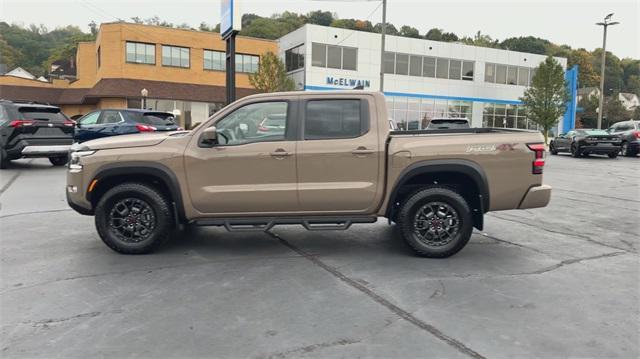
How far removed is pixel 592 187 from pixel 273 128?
1030 centimetres

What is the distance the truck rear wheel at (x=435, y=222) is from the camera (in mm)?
5543

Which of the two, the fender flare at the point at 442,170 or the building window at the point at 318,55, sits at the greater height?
the building window at the point at 318,55

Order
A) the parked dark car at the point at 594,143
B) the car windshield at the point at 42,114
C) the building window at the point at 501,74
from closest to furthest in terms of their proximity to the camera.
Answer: the car windshield at the point at 42,114 < the parked dark car at the point at 594,143 < the building window at the point at 501,74

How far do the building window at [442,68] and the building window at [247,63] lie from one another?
54.4ft

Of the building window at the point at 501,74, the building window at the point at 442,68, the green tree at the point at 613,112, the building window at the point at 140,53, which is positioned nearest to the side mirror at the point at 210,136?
the building window at the point at 140,53

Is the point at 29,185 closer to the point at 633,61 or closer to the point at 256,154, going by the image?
the point at 256,154

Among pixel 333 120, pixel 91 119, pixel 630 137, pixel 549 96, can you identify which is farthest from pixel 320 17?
pixel 333 120

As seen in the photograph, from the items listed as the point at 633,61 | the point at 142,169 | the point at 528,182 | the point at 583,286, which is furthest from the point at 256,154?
the point at 633,61

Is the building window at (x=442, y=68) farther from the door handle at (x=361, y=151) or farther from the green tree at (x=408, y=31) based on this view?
the green tree at (x=408, y=31)

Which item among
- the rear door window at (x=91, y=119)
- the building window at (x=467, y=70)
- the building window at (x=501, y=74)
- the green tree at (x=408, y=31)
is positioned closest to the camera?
the rear door window at (x=91, y=119)

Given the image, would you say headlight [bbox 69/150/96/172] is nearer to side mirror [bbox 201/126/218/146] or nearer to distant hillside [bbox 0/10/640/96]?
side mirror [bbox 201/126/218/146]

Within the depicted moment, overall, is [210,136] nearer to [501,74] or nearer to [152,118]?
[152,118]

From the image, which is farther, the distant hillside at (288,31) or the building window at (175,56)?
the distant hillside at (288,31)

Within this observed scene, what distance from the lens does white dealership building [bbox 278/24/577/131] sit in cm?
4088
